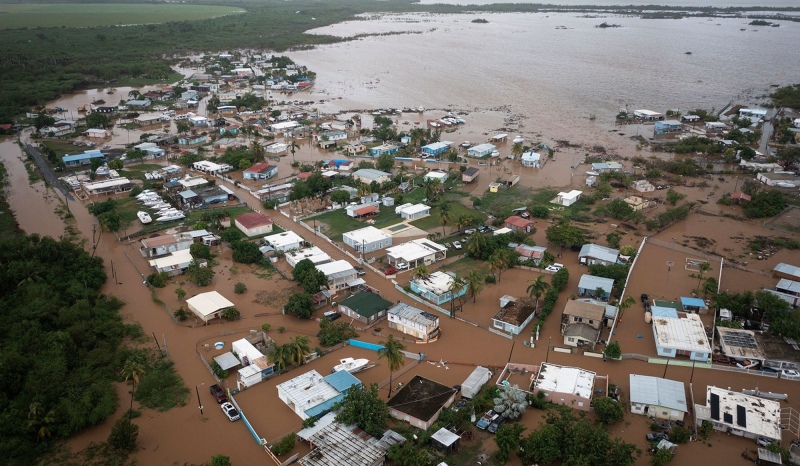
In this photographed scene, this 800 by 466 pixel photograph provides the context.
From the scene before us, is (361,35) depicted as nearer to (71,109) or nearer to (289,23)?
(289,23)

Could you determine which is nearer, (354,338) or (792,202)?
(354,338)

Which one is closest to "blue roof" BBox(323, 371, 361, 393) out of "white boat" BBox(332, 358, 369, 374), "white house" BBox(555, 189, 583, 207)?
"white boat" BBox(332, 358, 369, 374)

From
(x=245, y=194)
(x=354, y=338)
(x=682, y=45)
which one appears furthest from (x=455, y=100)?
(x=682, y=45)

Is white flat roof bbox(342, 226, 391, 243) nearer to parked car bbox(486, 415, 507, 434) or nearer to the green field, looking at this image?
parked car bbox(486, 415, 507, 434)

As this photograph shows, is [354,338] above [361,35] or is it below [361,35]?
below

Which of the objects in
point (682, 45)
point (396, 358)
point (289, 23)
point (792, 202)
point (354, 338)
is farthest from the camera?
point (289, 23)

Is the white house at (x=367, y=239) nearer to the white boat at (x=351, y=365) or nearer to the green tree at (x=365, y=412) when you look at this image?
the white boat at (x=351, y=365)

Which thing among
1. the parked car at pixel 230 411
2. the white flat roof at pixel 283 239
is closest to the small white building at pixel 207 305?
the white flat roof at pixel 283 239

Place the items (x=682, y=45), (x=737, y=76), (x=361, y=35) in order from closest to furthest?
(x=737, y=76), (x=682, y=45), (x=361, y=35)
